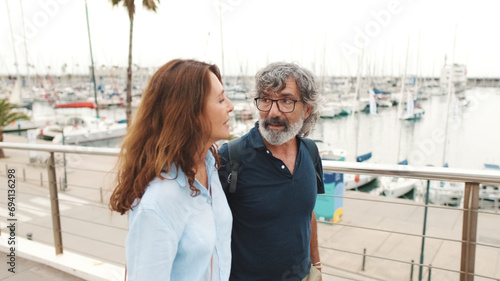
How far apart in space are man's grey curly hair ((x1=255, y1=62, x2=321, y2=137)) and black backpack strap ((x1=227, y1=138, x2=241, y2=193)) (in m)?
0.26

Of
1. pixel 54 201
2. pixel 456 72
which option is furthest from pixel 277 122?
pixel 456 72

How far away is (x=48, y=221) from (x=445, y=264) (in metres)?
8.16

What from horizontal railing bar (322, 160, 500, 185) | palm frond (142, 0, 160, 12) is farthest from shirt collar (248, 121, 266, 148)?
palm frond (142, 0, 160, 12)

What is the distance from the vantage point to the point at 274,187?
4.61ft

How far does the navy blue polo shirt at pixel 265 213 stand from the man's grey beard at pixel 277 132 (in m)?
0.04

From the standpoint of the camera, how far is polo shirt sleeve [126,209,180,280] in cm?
90

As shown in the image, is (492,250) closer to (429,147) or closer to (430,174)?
(430,174)

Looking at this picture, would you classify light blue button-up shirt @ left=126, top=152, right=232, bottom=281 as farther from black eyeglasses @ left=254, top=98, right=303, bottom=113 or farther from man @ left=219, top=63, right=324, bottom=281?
black eyeglasses @ left=254, top=98, right=303, bottom=113

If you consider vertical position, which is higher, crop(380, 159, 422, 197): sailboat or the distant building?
the distant building

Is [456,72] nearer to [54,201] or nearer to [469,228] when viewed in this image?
[469,228]

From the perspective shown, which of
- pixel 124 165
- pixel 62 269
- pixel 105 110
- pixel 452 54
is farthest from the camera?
pixel 105 110

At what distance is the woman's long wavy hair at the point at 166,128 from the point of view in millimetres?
982

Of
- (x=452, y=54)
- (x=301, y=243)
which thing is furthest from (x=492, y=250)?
(x=452, y=54)

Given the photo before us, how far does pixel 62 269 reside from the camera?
2691mm
